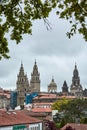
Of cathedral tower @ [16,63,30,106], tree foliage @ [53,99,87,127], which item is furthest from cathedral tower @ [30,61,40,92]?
tree foliage @ [53,99,87,127]

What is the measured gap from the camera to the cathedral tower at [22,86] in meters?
170

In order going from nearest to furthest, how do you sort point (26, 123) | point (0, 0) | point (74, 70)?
point (0, 0)
point (26, 123)
point (74, 70)

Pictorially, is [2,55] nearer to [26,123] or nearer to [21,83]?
[26,123]

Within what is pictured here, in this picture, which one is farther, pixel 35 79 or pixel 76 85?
pixel 76 85

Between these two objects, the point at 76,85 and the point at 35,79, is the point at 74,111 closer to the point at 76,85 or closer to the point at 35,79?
the point at 35,79

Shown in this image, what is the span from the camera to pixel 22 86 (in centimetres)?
17200

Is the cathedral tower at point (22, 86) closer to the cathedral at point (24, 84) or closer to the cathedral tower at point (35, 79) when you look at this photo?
the cathedral at point (24, 84)

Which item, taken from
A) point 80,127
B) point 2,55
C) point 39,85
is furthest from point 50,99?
point 2,55

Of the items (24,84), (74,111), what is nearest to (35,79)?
(24,84)

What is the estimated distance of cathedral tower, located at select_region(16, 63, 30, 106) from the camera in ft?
558

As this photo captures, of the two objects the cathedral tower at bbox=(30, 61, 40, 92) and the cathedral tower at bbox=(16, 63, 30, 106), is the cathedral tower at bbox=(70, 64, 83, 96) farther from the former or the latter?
the cathedral tower at bbox=(16, 63, 30, 106)

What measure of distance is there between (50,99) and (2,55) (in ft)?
539

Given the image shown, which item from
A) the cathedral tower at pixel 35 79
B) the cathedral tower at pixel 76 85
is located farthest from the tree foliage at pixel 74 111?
the cathedral tower at pixel 76 85

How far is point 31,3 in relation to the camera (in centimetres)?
947
